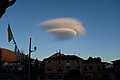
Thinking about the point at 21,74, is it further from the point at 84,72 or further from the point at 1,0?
the point at 1,0

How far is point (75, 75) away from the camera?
66.1 m

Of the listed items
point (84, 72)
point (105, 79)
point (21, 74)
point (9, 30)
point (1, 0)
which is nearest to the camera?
point (1, 0)

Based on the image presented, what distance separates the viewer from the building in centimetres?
7662

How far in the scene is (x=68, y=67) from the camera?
77562mm

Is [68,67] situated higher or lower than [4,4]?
lower

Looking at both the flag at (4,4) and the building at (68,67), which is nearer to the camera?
the flag at (4,4)

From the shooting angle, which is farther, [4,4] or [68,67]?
[68,67]

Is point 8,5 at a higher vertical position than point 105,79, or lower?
higher

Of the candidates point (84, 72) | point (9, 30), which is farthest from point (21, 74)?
point (9, 30)

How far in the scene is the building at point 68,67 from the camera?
76625 mm

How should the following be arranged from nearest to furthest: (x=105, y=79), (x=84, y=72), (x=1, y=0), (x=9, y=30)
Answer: (x=1, y=0), (x=9, y=30), (x=105, y=79), (x=84, y=72)

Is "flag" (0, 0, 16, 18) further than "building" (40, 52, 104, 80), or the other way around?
"building" (40, 52, 104, 80)

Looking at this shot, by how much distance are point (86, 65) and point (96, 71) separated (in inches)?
154

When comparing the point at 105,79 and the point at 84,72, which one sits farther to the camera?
the point at 84,72
